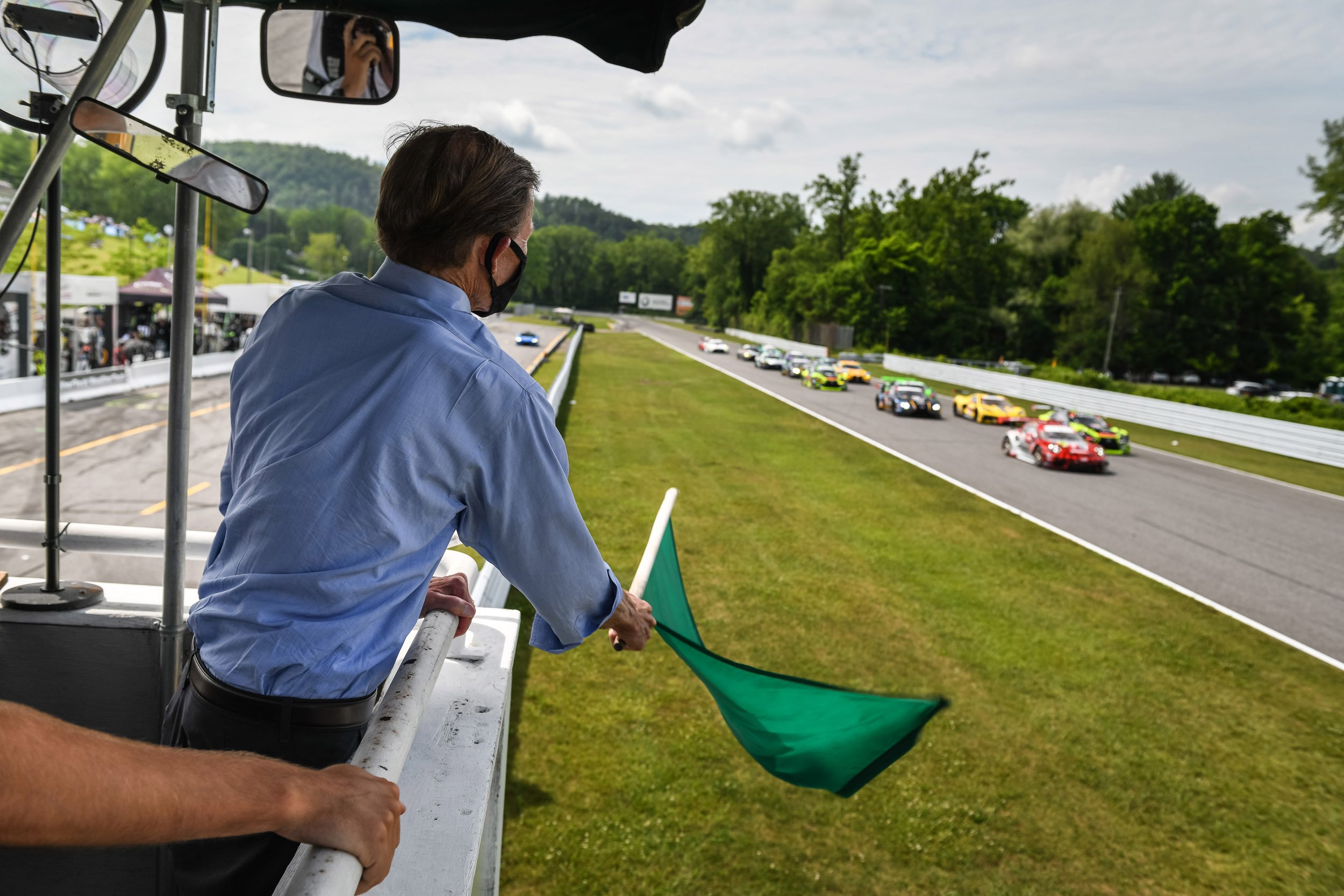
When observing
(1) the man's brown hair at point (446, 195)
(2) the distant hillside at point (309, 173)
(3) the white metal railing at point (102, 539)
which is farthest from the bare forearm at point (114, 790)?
(3) the white metal railing at point (102, 539)

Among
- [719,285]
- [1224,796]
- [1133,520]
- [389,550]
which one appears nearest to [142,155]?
[389,550]

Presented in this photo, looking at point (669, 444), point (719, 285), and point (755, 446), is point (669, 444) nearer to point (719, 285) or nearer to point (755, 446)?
point (755, 446)

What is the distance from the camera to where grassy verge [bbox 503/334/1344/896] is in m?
5.15

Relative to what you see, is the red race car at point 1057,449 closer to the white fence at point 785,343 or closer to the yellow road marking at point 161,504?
the yellow road marking at point 161,504

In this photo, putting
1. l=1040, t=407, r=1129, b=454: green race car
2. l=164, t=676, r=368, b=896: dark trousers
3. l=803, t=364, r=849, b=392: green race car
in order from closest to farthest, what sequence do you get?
l=164, t=676, r=368, b=896: dark trousers
l=1040, t=407, r=1129, b=454: green race car
l=803, t=364, r=849, b=392: green race car

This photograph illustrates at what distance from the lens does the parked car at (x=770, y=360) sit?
54125mm

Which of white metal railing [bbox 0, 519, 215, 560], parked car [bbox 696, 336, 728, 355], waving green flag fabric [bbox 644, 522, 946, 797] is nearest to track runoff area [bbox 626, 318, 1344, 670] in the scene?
waving green flag fabric [bbox 644, 522, 946, 797]

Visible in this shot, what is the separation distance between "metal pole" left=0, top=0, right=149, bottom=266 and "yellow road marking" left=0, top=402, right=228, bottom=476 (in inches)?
569

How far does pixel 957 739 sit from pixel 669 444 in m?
15.8

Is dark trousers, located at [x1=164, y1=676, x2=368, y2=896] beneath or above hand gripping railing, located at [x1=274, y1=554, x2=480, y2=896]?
beneath

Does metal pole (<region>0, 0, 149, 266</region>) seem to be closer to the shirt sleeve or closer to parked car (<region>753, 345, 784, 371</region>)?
the shirt sleeve

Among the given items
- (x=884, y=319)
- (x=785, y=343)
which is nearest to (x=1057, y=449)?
(x=785, y=343)

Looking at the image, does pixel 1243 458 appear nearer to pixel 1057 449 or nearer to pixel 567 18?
pixel 1057 449

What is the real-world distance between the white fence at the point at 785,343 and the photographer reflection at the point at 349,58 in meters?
63.6
